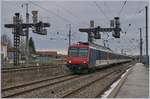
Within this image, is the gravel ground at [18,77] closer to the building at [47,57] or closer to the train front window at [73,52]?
the train front window at [73,52]

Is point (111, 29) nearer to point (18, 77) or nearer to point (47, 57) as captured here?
point (18, 77)

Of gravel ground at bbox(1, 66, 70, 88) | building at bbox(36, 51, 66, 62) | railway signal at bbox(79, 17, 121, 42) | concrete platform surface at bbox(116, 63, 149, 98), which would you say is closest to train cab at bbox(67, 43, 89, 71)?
gravel ground at bbox(1, 66, 70, 88)

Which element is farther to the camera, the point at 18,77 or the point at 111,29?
the point at 111,29

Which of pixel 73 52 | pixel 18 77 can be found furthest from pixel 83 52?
pixel 18 77

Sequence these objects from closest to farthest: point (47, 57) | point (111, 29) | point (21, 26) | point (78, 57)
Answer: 1. point (78, 57)
2. point (21, 26)
3. point (111, 29)
4. point (47, 57)

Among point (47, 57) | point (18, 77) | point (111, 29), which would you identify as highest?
point (111, 29)

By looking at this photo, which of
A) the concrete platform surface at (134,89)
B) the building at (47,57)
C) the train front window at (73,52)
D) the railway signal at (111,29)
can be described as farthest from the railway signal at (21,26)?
the building at (47,57)

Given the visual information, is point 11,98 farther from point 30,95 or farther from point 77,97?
point 77,97

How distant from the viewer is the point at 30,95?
49.5 feet

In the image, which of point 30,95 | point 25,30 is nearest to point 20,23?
point 25,30

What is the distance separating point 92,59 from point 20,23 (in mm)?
17491

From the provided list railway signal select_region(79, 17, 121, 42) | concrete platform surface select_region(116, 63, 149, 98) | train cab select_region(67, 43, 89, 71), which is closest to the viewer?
concrete platform surface select_region(116, 63, 149, 98)

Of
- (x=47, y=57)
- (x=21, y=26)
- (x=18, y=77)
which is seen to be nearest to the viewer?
(x=18, y=77)

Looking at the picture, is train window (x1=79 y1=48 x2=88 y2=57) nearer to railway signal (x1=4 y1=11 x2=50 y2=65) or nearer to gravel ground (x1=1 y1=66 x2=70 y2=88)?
gravel ground (x1=1 y1=66 x2=70 y2=88)
